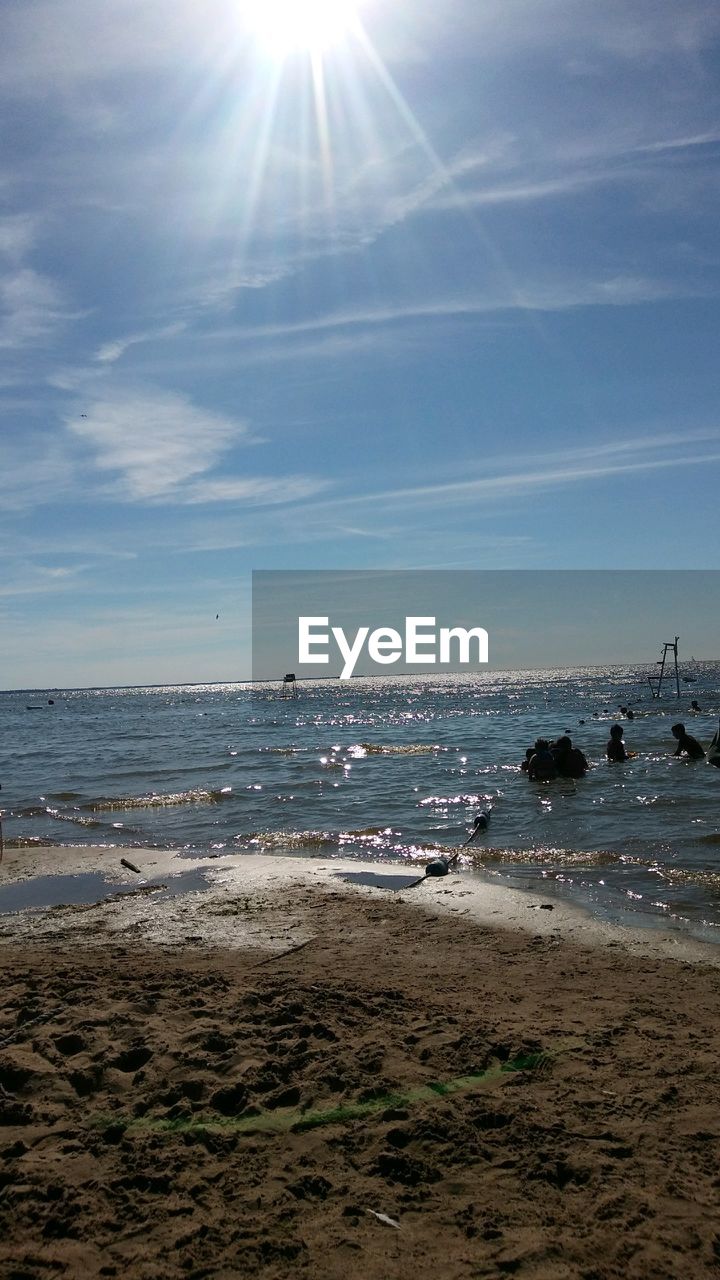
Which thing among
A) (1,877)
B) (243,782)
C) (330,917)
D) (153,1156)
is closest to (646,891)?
(330,917)

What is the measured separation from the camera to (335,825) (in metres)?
15.1

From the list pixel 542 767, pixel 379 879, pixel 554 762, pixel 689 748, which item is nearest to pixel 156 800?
pixel 379 879

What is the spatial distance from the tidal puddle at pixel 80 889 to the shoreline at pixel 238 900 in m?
0.04

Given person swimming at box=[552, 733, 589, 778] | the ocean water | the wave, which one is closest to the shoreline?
the ocean water

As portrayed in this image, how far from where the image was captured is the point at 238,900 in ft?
31.8

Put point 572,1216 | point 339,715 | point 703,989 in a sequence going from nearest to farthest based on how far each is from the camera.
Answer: point 572,1216 < point 703,989 < point 339,715

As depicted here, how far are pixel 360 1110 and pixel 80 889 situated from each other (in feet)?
24.9

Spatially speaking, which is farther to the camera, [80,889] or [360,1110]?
[80,889]

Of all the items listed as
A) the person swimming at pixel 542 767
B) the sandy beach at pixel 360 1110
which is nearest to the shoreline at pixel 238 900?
the sandy beach at pixel 360 1110

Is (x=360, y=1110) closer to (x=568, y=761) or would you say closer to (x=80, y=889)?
(x=80, y=889)

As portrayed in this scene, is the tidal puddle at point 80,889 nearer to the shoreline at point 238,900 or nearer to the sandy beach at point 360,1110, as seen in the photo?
the shoreline at point 238,900

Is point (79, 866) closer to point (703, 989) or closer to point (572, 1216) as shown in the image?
point (703, 989)

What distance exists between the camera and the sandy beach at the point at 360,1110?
3336 millimetres

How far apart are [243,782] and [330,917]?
42.0 ft
